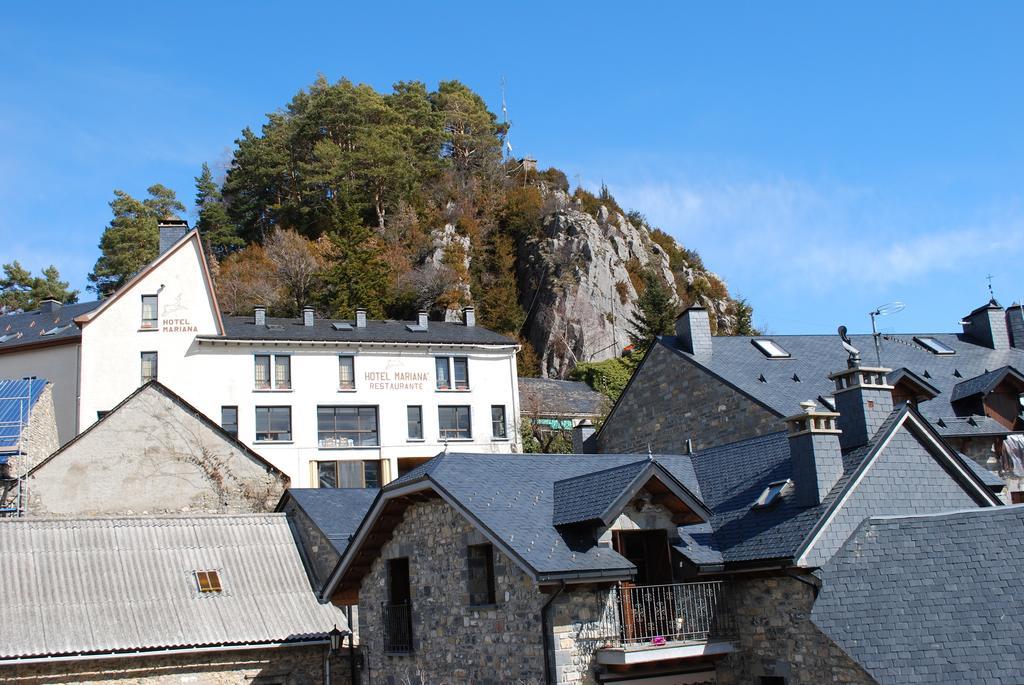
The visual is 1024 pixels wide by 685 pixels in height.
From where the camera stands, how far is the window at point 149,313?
3897 cm

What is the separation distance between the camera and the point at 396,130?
7044 cm

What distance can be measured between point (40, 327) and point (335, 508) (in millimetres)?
23370

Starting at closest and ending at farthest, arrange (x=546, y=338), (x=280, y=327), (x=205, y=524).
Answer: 1. (x=205, y=524)
2. (x=280, y=327)
3. (x=546, y=338)

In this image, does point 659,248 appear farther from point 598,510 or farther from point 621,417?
point 598,510

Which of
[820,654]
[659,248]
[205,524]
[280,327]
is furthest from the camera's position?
[659,248]

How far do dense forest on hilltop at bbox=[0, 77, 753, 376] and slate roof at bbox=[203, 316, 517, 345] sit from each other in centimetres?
725

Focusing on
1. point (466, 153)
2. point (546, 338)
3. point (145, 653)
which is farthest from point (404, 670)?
point (466, 153)

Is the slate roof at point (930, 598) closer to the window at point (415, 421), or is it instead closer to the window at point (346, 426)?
the window at point (415, 421)

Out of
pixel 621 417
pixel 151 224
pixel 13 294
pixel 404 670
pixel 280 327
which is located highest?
pixel 151 224

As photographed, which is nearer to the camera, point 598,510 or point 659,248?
point 598,510

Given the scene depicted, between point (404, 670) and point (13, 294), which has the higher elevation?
Result: point (13, 294)

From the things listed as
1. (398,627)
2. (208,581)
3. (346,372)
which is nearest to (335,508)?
(208,581)

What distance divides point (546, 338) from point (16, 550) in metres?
38.7

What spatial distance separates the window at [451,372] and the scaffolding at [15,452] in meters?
16.3
